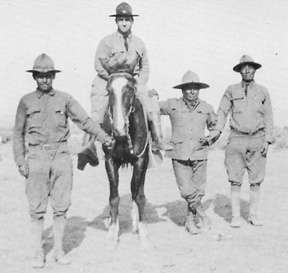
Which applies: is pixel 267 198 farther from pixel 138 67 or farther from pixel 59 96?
pixel 59 96

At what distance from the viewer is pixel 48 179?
6242 millimetres

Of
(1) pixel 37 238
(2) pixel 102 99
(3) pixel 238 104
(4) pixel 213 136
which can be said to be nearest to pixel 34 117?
(1) pixel 37 238

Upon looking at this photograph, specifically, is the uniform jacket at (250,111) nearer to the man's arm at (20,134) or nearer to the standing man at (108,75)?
the standing man at (108,75)

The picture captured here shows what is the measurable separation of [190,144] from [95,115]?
1.52m

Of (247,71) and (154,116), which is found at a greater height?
(247,71)

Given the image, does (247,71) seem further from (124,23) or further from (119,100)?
(119,100)

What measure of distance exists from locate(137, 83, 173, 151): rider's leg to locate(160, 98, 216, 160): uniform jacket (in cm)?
27

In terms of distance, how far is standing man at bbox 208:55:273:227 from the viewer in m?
8.12

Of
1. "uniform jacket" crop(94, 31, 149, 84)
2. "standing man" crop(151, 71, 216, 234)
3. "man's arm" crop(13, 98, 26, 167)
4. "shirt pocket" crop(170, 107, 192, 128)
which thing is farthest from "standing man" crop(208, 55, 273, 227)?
"man's arm" crop(13, 98, 26, 167)

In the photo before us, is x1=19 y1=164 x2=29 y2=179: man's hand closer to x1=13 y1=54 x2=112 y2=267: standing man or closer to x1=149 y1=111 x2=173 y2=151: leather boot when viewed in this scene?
x1=13 y1=54 x2=112 y2=267: standing man

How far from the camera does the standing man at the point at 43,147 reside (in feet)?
20.2

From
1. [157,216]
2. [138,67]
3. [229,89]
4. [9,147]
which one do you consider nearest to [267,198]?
[157,216]

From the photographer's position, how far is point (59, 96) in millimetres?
6324

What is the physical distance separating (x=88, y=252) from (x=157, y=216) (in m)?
2.63
